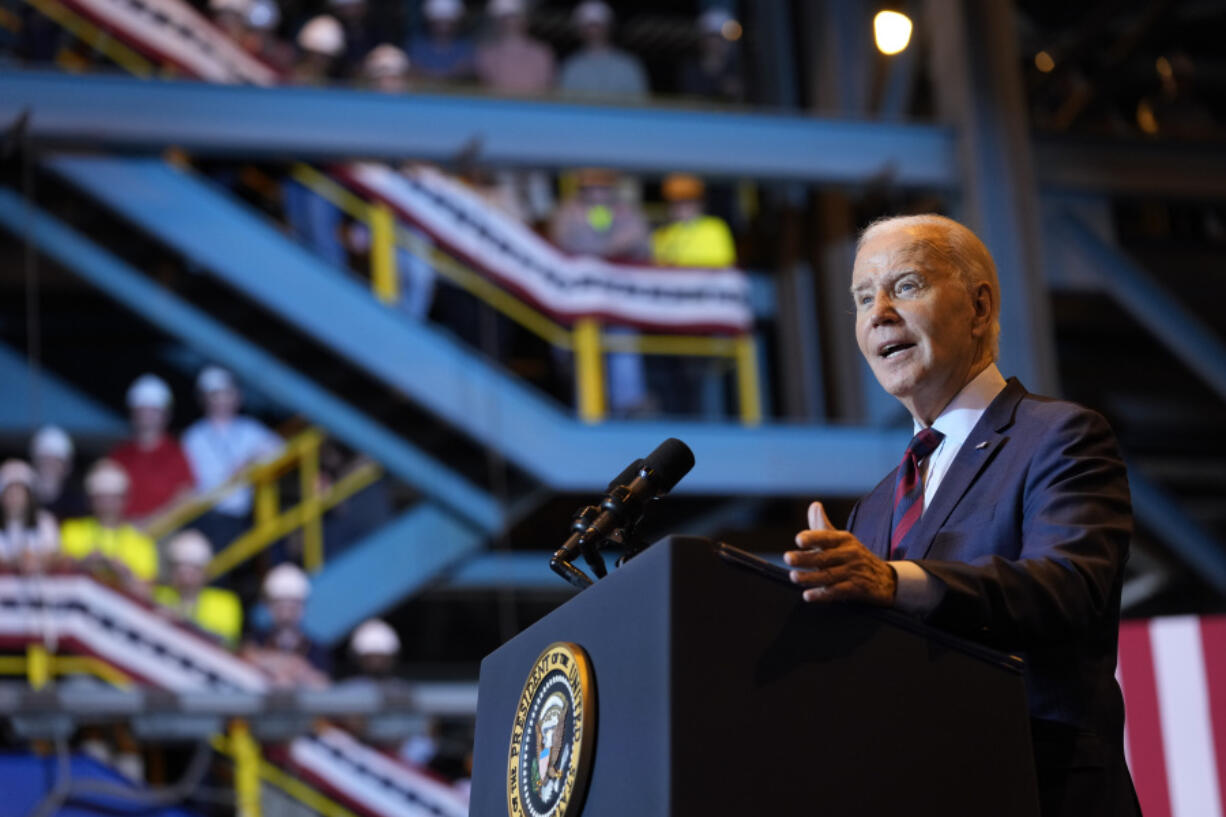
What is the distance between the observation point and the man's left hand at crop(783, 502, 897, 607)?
1.83m

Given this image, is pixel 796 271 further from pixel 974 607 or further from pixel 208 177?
pixel 974 607

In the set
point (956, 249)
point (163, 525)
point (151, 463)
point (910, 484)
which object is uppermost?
point (151, 463)

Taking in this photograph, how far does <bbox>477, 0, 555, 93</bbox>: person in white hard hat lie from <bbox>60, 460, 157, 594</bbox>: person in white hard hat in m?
3.63

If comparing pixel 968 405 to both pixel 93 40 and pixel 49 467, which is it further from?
pixel 93 40

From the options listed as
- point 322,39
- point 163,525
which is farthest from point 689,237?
point 163,525

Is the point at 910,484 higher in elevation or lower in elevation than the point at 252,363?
lower

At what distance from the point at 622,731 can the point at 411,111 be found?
714 centimetres

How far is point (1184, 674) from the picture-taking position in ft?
16.8

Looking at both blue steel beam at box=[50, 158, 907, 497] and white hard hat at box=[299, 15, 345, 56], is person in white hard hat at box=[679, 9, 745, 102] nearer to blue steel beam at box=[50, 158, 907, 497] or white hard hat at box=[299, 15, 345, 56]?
white hard hat at box=[299, 15, 345, 56]

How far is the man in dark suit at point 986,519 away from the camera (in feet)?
6.29

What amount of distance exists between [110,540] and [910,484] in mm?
8488

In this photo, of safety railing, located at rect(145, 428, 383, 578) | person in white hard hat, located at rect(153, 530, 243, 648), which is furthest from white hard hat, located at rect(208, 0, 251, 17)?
person in white hard hat, located at rect(153, 530, 243, 648)

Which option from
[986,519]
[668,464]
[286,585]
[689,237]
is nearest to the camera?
[986,519]

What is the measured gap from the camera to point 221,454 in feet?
35.5
